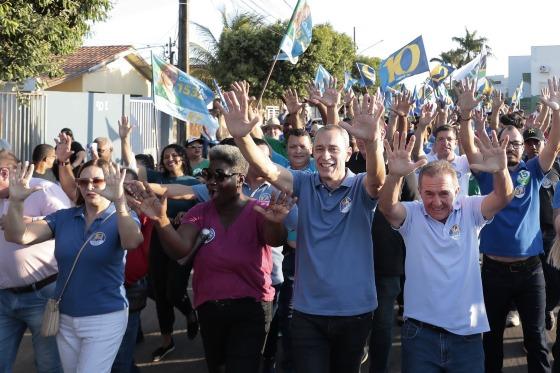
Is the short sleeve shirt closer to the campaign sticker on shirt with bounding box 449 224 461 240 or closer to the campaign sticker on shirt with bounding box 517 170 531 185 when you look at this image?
the campaign sticker on shirt with bounding box 449 224 461 240

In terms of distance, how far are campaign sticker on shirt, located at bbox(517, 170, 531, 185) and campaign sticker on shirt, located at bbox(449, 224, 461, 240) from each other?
5.02 ft

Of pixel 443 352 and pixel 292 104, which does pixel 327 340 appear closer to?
pixel 443 352

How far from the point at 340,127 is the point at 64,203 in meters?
Result: 2.24

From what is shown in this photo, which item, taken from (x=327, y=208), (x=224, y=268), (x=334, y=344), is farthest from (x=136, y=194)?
(x=334, y=344)

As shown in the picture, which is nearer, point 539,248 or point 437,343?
point 437,343

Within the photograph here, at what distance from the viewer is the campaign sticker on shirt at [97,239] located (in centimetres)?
396

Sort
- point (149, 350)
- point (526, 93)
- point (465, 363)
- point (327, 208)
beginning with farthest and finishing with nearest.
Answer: point (526, 93), point (149, 350), point (327, 208), point (465, 363)

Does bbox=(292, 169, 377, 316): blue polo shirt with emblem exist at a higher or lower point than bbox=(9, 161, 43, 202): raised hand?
lower

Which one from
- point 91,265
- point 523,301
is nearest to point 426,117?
point 523,301

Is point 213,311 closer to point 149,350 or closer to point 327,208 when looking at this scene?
point 327,208

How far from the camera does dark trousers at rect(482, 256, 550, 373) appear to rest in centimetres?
473

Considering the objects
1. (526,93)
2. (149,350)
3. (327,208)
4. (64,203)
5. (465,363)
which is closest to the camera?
(465,363)

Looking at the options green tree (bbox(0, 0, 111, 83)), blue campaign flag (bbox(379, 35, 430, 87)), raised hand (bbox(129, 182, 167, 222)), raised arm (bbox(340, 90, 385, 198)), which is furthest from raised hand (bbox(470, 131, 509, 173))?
blue campaign flag (bbox(379, 35, 430, 87))

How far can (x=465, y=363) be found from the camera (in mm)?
3504
